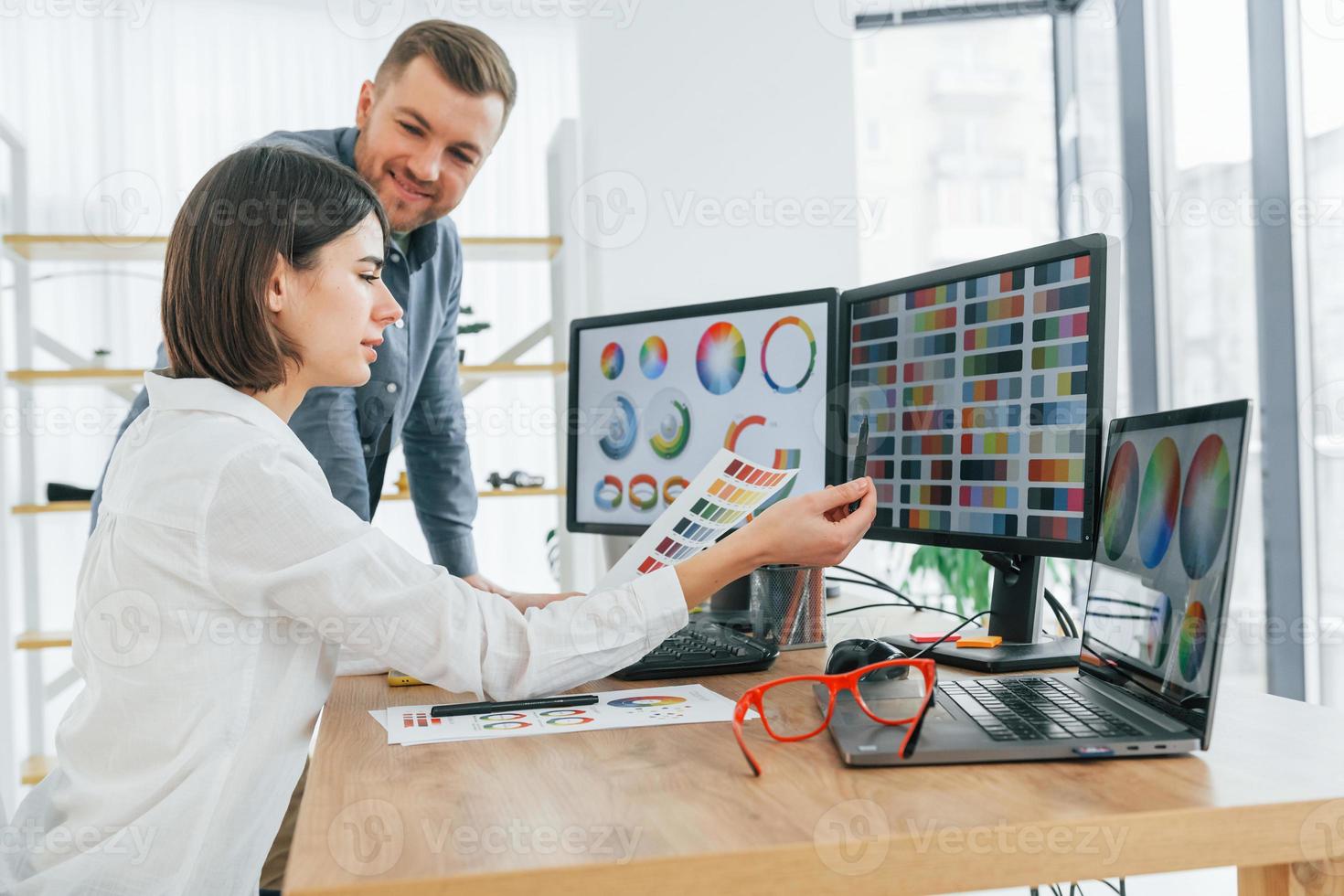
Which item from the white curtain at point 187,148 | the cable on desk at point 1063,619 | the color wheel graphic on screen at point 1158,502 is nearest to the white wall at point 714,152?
the white curtain at point 187,148

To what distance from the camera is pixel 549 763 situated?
0.79m

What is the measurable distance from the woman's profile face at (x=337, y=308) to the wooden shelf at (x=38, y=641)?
219 centimetres

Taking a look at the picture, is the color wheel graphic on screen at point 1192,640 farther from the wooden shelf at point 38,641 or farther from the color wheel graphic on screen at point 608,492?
the wooden shelf at point 38,641

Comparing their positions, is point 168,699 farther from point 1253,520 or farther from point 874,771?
point 1253,520

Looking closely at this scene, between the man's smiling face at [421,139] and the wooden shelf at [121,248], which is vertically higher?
the wooden shelf at [121,248]

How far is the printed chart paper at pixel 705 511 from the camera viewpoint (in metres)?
1.13

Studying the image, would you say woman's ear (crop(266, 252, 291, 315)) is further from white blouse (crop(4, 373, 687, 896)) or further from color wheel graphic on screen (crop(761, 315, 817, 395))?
color wheel graphic on screen (crop(761, 315, 817, 395))

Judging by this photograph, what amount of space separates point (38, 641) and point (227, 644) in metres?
2.33

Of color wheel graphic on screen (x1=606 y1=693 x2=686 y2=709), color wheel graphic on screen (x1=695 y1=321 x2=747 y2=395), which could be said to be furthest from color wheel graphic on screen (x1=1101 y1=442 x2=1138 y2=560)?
color wheel graphic on screen (x1=695 y1=321 x2=747 y2=395)

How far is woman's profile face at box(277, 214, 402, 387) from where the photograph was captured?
1.05m

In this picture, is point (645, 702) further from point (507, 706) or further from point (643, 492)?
point (643, 492)

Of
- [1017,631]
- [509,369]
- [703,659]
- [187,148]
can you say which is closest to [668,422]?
[703,659]

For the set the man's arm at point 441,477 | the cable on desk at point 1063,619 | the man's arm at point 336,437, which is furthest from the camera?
the man's arm at point 441,477

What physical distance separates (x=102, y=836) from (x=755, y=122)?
300 centimetres
